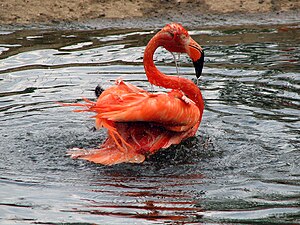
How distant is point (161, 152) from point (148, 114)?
0.61 metres

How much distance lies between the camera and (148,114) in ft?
20.4

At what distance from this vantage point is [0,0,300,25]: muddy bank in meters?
12.8

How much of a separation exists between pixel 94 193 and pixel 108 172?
766 mm

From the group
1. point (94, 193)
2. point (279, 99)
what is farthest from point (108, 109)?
point (279, 99)

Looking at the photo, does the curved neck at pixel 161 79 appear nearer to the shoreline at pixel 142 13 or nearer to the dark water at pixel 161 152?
the dark water at pixel 161 152

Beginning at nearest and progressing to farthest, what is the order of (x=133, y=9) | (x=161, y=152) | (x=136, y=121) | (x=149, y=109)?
1. (x=149, y=109)
2. (x=136, y=121)
3. (x=161, y=152)
4. (x=133, y=9)

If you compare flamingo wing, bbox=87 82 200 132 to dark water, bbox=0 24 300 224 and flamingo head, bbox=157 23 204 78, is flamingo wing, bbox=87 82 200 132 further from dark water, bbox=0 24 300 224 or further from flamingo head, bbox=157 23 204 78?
flamingo head, bbox=157 23 204 78

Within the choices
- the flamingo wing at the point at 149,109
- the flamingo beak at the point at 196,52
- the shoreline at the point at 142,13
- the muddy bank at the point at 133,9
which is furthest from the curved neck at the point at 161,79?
the muddy bank at the point at 133,9

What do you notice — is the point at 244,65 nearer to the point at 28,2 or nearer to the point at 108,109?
the point at 108,109

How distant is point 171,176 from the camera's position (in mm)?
6172

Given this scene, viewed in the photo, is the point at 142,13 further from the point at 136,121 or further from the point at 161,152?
the point at 136,121

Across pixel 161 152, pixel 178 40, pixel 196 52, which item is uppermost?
pixel 178 40

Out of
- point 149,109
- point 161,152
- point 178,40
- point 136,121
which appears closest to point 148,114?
point 149,109

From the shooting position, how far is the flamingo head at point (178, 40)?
22.6 feet
